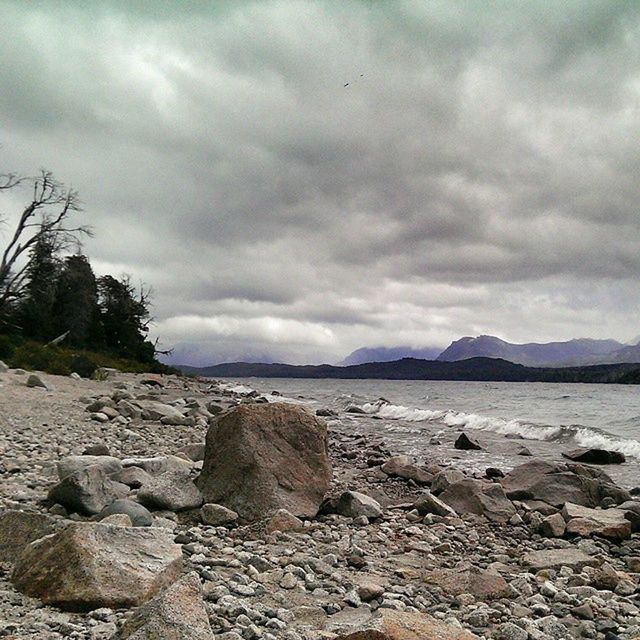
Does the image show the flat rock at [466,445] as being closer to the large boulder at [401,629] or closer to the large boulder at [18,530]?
the large boulder at [401,629]

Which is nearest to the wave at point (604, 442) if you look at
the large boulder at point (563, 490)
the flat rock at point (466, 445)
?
the flat rock at point (466, 445)

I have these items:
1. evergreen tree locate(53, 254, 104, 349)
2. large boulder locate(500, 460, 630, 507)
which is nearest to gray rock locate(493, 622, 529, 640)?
large boulder locate(500, 460, 630, 507)

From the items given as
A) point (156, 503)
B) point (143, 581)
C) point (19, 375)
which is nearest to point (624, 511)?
point (156, 503)

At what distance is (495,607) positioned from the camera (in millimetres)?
4473

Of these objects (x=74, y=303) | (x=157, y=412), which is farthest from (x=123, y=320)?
(x=157, y=412)

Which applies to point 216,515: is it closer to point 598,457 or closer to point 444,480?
point 444,480

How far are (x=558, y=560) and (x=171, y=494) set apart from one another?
14.4 feet

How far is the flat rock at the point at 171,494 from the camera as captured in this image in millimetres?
6422

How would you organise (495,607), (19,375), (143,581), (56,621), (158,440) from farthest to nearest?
(19,375) < (158,440) < (495,607) < (143,581) < (56,621)

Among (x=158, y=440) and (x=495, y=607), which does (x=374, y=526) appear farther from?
(x=158, y=440)

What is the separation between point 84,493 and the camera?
231 inches

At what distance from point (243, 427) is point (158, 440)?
6227mm

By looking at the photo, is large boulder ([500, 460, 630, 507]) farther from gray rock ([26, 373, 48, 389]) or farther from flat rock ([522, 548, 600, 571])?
gray rock ([26, 373, 48, 389])

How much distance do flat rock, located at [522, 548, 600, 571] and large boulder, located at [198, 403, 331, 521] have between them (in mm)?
2610
